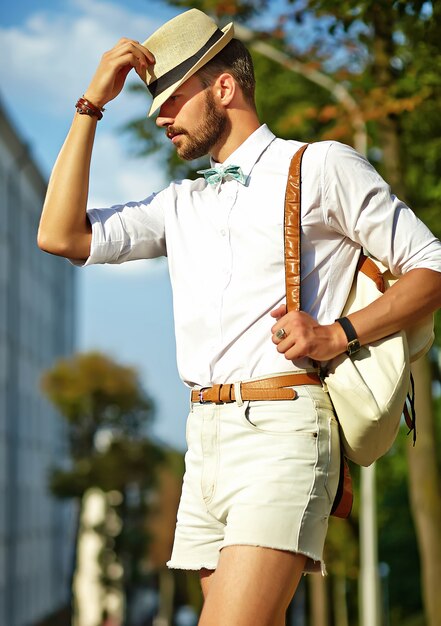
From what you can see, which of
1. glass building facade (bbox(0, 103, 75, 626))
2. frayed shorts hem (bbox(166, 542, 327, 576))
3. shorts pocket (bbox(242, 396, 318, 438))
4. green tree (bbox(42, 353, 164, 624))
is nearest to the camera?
frayed shorts hem (bbox(166, 542, 327, 576))

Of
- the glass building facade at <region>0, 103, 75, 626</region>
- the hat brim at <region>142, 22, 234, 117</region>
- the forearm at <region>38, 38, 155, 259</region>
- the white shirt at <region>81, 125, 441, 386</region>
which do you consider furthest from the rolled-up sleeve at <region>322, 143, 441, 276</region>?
the glass building facade at <region>0, 103, 75, 626</region>

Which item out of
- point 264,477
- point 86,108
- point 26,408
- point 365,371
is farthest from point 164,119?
point 26,408

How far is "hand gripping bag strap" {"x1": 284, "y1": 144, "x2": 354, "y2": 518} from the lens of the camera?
364 cm

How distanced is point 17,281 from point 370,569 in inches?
1675

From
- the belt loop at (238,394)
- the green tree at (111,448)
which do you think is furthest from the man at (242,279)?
the green tree at (111,448)

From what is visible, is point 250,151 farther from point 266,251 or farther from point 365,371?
point 365,371

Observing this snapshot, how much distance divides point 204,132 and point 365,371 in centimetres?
92

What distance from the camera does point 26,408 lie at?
6412 centimetres

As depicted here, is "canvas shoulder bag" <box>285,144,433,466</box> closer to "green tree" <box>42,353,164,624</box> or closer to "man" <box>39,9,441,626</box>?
"man" <box>39,9,441,626</box>

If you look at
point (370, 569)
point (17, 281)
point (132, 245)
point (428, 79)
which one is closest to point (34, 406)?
point (17, 281)

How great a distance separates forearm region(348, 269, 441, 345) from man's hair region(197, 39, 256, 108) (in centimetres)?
83

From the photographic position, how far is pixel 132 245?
4055 millimetres

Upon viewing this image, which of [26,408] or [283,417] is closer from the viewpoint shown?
[283,417]

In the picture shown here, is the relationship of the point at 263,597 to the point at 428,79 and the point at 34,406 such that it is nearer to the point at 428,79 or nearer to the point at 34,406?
the point at 428,79
